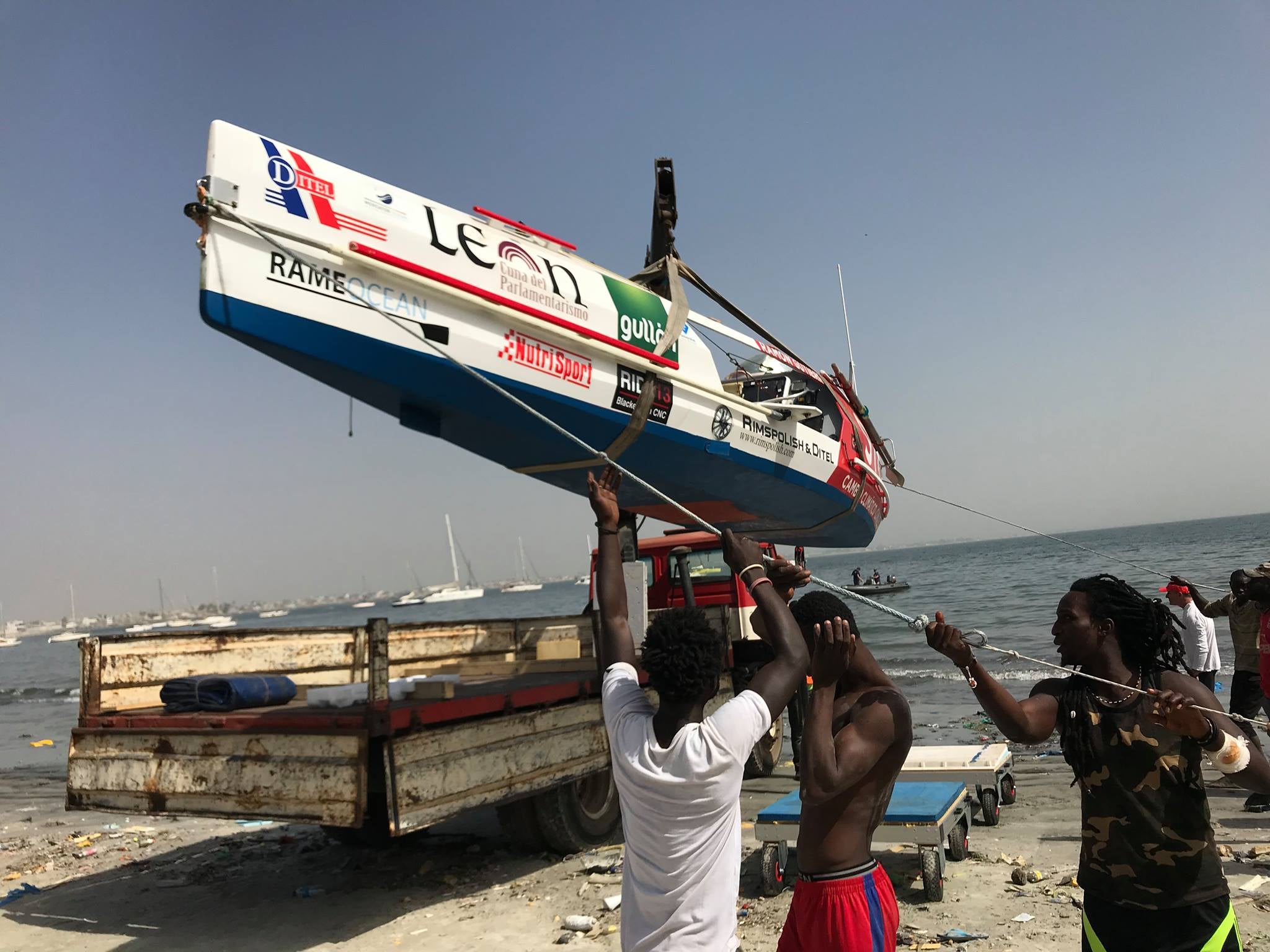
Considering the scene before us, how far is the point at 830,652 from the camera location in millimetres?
2693

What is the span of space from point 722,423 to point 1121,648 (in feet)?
19.6

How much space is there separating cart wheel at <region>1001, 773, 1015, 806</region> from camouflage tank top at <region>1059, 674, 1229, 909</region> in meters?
5.50

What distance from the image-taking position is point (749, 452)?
9.02 meters

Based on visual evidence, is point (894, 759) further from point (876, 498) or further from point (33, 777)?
point (33, 777)

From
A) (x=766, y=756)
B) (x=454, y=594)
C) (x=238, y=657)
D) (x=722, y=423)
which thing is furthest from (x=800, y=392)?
(x=454, y=594)

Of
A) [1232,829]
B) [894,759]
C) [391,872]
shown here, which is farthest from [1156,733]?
[391,872]

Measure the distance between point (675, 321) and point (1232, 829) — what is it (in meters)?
6.04

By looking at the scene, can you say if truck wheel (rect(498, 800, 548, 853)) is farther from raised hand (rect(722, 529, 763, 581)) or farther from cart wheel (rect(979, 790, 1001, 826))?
raised hand (rect(722, 529, 763, 581))

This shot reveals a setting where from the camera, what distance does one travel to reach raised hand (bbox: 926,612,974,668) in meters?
2.72

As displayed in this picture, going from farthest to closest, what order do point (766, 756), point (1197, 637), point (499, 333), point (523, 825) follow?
point (766, 756)
point (1197, 637)
point (499, 333)
point (523, 825)

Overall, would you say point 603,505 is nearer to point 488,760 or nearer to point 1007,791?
point 488,760

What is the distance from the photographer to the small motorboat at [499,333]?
19.3ft

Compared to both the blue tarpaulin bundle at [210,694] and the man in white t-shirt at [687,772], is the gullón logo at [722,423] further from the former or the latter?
the man in white t-shirt at [687,772]

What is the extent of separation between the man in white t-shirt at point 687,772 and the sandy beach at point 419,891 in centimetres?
282
